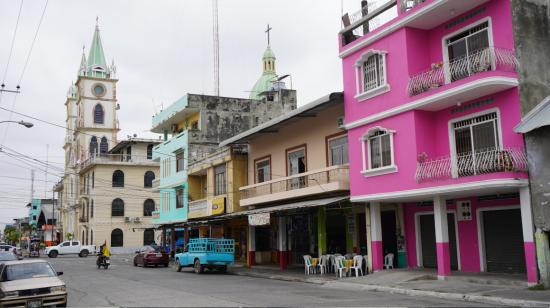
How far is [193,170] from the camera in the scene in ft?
126

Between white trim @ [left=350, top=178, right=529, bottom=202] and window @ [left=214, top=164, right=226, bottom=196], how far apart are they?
1398 centimetres

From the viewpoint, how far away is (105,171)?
68.3 meters

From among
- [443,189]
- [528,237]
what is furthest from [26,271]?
[528,237]

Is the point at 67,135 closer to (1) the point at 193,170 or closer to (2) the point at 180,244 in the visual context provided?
(2) the point at 180,244

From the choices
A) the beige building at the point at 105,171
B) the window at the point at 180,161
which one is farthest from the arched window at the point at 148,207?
the window at the point at 180,161

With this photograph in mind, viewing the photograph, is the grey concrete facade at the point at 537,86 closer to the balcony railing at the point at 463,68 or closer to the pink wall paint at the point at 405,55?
the balcony railing at the point at 463,68

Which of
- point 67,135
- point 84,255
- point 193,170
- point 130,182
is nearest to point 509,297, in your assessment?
point 193,170

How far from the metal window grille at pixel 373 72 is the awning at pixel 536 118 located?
600 cm

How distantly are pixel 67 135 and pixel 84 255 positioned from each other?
41861 mm

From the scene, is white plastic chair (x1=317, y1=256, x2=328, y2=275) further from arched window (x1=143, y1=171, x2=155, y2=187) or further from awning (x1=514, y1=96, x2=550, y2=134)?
arched window (x1=143, y1=171, x2=155, y2=187)

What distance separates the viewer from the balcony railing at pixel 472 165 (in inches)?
642

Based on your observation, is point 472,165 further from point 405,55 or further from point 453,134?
point 405,55

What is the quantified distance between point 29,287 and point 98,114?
67.8 metres

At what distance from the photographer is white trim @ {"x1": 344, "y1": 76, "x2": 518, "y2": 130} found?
54.5 feet
